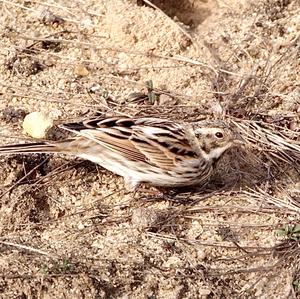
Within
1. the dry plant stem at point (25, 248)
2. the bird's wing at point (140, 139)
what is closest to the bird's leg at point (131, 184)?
the bird's wing at point (140, 139)

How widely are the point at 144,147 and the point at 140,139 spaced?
0.07 m

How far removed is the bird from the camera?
268 inches

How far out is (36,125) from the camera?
7082 mm

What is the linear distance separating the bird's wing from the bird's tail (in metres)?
0.19

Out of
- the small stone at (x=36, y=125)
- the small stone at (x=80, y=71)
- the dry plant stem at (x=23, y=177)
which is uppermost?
the small stone at (x=80, y=71)

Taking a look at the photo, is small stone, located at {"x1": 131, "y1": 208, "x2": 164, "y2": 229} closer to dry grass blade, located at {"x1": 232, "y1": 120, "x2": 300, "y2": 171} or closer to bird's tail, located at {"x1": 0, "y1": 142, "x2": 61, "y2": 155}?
bird's tail, located at {"x1": 0, "y1": 142, "x2": 61, "y2": 155}

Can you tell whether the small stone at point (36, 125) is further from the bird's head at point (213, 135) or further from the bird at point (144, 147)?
the bird's head at point (213, 135)

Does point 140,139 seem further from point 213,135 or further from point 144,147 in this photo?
point 213,135

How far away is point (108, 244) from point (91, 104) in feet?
4.94

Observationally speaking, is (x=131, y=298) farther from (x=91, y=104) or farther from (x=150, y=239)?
(x=91, y=104)

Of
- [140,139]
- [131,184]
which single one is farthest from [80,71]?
[131,184]

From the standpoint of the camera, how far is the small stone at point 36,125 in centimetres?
708

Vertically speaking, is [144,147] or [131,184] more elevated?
[144,147]

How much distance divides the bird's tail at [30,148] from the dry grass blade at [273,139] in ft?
5.15
